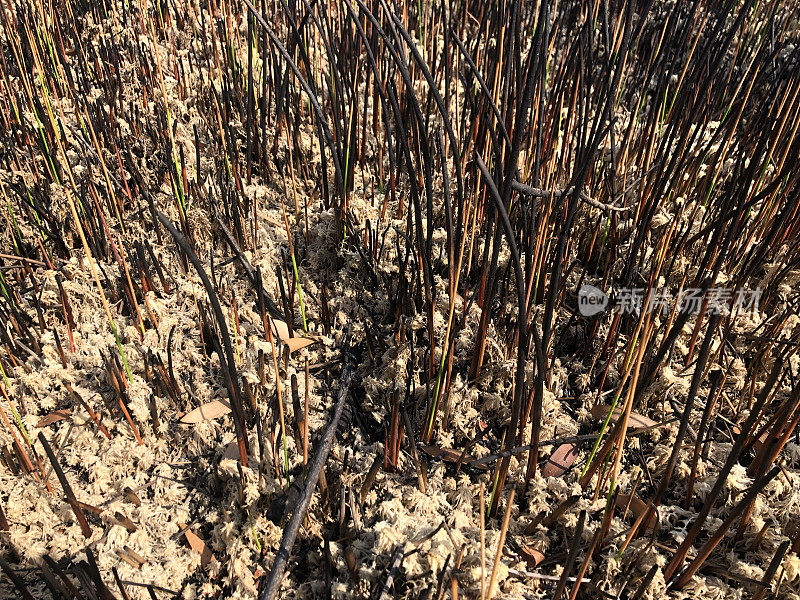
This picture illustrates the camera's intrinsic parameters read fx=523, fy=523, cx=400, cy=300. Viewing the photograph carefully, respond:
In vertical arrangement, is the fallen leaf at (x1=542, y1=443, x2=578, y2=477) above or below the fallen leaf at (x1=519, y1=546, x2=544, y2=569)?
above

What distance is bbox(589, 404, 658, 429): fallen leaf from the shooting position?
1160 mm

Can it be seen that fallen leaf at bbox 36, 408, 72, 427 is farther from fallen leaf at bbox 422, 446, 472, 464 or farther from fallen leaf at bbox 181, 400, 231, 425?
fallen leaf at bbox 422, 446, 472, 464

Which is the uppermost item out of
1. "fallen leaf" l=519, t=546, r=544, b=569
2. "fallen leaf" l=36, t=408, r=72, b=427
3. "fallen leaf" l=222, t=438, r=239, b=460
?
"fallen leaf" l=222, t=438, r=239, b=460

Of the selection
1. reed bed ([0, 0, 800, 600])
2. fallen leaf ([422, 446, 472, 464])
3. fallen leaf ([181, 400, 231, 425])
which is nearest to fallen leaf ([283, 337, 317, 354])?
reed bed ([0, 0, 800, 600])

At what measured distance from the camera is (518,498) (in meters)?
1.07

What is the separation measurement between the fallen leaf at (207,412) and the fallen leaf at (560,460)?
2.33 ft

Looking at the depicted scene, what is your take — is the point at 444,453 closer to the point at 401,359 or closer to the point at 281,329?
the point at 401,359

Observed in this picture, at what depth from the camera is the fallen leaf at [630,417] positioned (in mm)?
1160

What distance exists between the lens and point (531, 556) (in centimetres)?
98

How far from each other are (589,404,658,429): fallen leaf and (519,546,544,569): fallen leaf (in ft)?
1.14

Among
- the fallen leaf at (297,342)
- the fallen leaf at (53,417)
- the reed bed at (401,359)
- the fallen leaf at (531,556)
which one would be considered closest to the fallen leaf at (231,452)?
the reed bed at (401,359)

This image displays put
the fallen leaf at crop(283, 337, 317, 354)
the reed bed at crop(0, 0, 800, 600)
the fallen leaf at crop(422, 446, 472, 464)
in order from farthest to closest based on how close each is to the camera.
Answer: the fallen leaf at crop(283, 337, 317, 354), the fallen leaf at crop(422, 446, 472, 464), the reed bed at crop(0, 0, 800, 600)

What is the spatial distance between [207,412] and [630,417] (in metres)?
0.96

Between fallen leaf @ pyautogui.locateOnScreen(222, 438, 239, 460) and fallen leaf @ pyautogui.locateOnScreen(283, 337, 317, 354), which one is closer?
fallen leaf @ pyautogui.locateOnScreen(222, 438, 239, 460)
